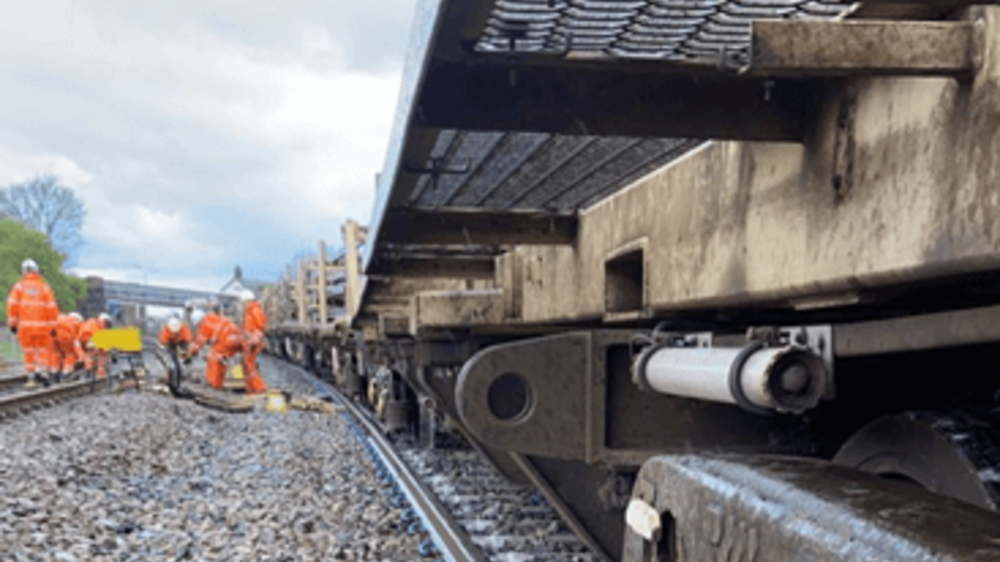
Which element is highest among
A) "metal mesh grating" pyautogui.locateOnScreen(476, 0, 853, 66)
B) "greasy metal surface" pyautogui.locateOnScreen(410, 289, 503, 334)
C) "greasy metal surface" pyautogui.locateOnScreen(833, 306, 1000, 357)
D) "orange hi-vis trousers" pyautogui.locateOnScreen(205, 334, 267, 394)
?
"metal mesh grating" pyautogui.locateOnScreen(476, 0, 853, 66)

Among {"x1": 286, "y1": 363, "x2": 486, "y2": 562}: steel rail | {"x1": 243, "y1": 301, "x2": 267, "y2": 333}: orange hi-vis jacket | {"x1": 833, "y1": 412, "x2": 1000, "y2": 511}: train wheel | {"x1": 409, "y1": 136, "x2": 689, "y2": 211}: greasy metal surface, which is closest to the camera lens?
{"x1": 833, "y1": 412, "x2": 1000, "y2": 511}: train wheel

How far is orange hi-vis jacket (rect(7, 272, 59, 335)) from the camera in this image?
1502 centimetres

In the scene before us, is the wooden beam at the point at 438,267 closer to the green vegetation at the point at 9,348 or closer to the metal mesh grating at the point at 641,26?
the metal mesh grating at the point at 641,26

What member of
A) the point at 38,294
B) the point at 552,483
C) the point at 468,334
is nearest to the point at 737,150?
the point at 552,483

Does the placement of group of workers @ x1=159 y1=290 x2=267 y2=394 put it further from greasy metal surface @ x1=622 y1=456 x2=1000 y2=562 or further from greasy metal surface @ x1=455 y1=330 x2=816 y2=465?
greasy metal surface @ x1=622 y1=456 x2=1000 y2=562

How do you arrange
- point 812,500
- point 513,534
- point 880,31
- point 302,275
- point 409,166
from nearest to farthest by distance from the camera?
point 812,500 → point 880,31 → point 409,166 → point 513,534 → point 302,275

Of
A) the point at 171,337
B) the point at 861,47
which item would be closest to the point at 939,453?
the point at 861,47

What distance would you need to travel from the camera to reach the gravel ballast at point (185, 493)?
543cm

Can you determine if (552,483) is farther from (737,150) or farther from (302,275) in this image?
(302,275)

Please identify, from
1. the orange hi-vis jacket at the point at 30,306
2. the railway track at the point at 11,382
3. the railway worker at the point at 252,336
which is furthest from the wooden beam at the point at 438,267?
the railway track at the point at 11,382

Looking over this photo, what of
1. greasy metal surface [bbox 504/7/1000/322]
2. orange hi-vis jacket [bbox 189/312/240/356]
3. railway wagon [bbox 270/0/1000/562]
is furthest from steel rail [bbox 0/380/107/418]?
greasy metal surface [bbox 504/7/1000/322]

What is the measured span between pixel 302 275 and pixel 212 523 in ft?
49.9

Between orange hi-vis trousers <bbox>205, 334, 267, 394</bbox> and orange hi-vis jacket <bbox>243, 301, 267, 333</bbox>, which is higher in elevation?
orange hi-vis jacket <bbox>243, 301, 267, 333</bbox>

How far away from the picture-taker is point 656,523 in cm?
178
